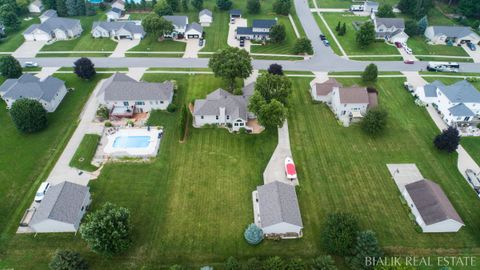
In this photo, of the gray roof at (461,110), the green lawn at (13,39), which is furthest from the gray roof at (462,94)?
the green lawn at (13,39)

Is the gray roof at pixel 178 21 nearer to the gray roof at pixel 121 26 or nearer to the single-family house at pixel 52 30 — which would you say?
the gray roof at pixel 121 26

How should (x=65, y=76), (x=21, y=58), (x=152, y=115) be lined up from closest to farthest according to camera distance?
(x=152, y=115) < (x=65, y=76) < (x=21, y=58)

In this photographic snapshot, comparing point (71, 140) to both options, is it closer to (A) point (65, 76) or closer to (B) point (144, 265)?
(A) point (65, 76)

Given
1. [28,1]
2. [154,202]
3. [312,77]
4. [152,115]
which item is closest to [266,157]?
[154,202]

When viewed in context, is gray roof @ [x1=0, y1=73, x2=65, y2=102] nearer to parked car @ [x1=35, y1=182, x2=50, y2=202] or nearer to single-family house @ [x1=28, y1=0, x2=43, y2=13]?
parked car @ [x1=35, y1=182, x2=50, y2=202]

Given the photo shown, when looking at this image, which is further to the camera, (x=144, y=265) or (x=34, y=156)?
(x=34, y=156)

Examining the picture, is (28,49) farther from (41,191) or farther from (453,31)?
(453,31)
